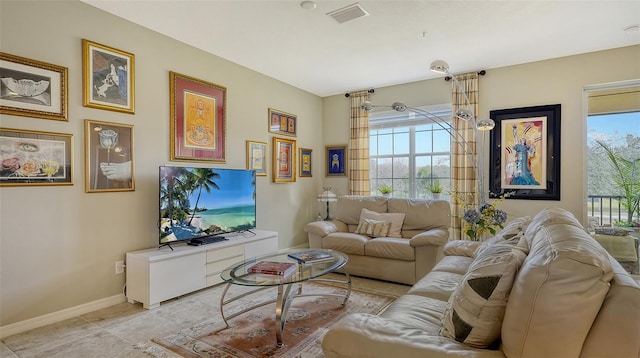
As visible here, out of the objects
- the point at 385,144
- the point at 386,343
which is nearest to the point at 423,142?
the point at 385,144

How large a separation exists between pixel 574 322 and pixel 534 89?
411 centimetres

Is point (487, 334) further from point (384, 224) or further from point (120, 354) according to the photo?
point (384, 224)

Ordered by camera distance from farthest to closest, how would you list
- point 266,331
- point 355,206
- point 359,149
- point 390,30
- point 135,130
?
point 359,149, point 355,206, point 390,30, point 135,130, point 266,331

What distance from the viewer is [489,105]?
14.4ft

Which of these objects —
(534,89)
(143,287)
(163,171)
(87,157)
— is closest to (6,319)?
(143,287)

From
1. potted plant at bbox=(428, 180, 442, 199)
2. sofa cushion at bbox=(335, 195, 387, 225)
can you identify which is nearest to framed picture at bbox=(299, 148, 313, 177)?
sofa cushion at bbox=(335, 195, 387, 225)

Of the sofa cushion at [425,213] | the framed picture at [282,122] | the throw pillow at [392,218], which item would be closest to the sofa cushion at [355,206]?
the throw pillow at [392,218]

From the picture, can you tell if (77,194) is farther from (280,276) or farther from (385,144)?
(385,144)

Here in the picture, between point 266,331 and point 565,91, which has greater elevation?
point 565,91

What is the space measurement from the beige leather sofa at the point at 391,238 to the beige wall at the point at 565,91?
1.23 metres

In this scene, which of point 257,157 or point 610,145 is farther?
point 257,157

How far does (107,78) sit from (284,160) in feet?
8.43

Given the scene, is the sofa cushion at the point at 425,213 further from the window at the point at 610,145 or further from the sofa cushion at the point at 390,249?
the window at the point at 610,145

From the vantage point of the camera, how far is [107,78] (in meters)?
2.91
